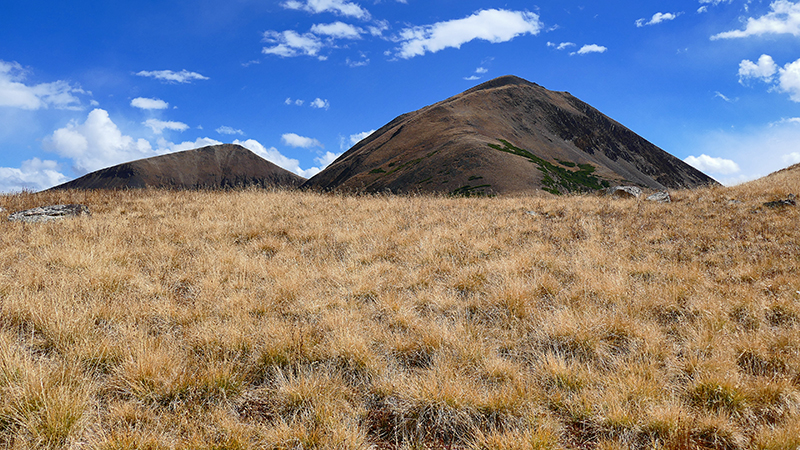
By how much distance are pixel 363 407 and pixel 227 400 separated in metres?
1.16

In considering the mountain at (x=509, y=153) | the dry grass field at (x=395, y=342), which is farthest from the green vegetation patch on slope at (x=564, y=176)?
the dry grass field at (x=395, y=342)

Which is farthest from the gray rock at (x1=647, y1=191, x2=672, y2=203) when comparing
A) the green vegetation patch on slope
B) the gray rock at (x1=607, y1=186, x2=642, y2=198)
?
the green vegetation patch on slope

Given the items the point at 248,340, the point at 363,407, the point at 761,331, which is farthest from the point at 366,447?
the point at 761,331

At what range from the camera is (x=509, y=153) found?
71.9 m

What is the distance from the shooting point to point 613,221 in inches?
415

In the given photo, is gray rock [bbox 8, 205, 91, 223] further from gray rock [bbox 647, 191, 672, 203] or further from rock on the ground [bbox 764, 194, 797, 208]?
rock on the ground [bbox 764, 194, 797, 208]

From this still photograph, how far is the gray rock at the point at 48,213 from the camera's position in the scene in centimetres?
938

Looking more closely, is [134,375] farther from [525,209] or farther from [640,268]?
[525,209]

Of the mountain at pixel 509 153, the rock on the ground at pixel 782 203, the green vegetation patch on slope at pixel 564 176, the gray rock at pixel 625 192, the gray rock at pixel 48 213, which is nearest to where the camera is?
the gray rock at pixel 48 213

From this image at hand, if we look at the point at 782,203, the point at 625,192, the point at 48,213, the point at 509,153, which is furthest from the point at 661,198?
the point at 509,153

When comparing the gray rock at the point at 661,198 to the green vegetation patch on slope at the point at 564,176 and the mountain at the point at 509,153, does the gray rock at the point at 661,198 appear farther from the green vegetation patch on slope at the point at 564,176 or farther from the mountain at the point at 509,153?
the green vegetation patch on slope at the point at 564,176

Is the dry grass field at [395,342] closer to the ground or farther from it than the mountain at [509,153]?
closer to the ground

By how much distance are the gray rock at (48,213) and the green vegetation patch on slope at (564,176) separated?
195ft

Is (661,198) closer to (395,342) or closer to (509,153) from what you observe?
(395,342)
